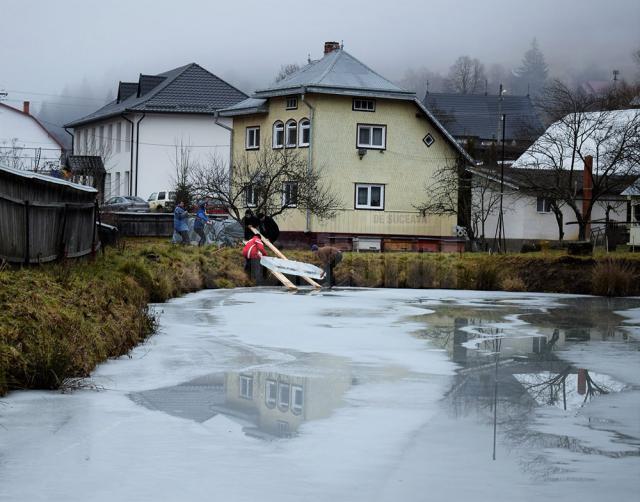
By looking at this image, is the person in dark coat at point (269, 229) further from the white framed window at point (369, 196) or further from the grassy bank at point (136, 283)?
the white framed window at point (369, 196)

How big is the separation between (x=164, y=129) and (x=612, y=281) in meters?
46.4

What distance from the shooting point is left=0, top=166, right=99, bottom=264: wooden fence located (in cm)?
1496

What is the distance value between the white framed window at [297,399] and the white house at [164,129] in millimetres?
57300

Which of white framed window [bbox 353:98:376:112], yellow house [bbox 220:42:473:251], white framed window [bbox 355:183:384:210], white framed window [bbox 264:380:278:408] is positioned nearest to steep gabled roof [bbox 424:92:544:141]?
yellow house [bbox 220:42:473:251]

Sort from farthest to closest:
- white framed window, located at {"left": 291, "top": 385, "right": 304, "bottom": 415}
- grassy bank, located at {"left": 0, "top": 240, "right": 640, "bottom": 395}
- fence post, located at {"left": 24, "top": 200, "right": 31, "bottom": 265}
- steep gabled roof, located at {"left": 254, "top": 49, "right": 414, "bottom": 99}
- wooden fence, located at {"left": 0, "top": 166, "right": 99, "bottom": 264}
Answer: steep gabled roof, located at {"left": 254, "top": 49, "right": 414, "bottom": 99}, fence post, located at {"left": 24, "top": 200, "right": 31, "bottom": 265}, wooden fence, located at {"left": 0, "top": 166, "right": 99, "bottom": 264}, grassy bank, located at {"left": 0, "top": 240, "right": 640, "bottom": 395}, white framed window, located at {"left": 291, "top": 385, "right": 304, "bottom": 415}

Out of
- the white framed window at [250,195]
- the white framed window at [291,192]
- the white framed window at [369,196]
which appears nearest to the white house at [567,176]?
the white framed window at [369,196]

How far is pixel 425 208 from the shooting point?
173ft

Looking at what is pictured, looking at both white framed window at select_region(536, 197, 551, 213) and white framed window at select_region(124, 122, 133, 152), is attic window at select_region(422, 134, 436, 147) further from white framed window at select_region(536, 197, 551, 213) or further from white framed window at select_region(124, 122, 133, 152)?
white framed window at select_region(124, 122, 133, 152)

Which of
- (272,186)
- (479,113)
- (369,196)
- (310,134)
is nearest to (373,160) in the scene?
(369,196)

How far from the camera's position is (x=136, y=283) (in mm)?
19578

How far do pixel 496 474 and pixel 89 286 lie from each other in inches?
352

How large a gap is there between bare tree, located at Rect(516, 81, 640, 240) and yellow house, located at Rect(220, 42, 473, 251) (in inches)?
183

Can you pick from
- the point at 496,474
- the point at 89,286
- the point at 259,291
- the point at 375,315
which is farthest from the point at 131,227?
the point at 496,474

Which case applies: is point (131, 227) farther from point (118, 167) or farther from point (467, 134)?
point (467, 134)
